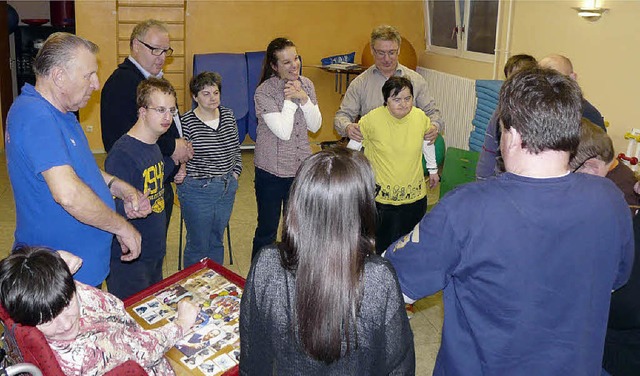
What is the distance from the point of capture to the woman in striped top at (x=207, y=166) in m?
3.46

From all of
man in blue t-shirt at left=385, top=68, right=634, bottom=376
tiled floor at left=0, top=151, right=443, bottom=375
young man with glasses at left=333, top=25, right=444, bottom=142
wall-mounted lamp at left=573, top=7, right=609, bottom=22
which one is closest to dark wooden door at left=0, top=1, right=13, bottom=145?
tiled floor at left=0, top=151, right=443, bottom=375

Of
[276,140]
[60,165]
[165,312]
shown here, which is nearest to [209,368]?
[165,312]

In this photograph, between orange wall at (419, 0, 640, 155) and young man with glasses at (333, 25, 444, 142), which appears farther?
orange wall at (419, 0, 640, 155)

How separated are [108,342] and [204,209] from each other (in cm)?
188

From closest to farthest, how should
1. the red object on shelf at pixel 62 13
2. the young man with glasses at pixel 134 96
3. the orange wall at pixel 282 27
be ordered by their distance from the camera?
the young man with glasses at pixel 134 96, the orange wall at pixel 282 27, the red object on shelf at pixel 62 13

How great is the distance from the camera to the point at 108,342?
1.69 metres

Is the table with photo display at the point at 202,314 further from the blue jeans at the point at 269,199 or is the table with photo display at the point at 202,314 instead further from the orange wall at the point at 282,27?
the orange wall at the point at 282,27

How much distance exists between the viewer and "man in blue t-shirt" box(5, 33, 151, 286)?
2107 mm

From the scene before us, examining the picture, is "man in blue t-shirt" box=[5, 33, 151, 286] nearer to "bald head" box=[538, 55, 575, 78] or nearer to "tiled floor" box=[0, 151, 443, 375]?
"tiled floor" box=[0, 151, 443, 375]

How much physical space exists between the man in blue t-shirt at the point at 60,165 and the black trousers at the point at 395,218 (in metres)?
1.58

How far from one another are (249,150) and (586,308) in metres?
6.76

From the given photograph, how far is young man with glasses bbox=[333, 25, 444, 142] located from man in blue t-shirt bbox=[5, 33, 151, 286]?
1.91m

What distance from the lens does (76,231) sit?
2301 mm

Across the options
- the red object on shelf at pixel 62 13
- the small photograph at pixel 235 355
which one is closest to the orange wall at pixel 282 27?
the red object on shelf at pixel 62 13
